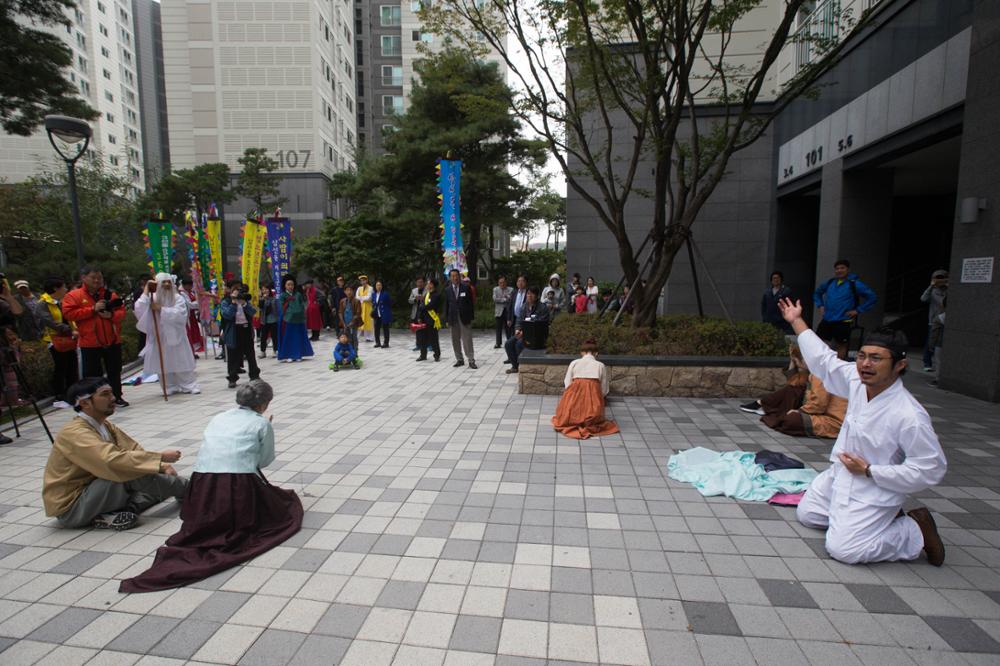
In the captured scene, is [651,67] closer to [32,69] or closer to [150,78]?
[32,69]

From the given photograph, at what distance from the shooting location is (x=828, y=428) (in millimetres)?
5930

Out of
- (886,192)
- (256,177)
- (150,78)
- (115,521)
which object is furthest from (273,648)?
(150,78)

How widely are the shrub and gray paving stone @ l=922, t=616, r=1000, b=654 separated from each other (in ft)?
17.8

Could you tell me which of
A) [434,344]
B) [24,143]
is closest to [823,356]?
[434,344]

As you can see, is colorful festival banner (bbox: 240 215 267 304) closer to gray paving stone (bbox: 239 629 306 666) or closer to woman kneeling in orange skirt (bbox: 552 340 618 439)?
woman kneeling in orange skirt (bbox: 552 340 618 439)

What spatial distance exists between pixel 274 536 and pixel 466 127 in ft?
53.5

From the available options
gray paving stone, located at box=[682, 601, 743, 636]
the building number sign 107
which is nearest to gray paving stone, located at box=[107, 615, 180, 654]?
gray paving stone, located at box=[682, 601, 743, 636]

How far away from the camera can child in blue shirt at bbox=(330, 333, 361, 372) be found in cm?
1064

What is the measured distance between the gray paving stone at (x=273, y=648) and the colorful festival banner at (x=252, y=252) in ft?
38.1

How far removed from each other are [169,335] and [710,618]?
8547 mm

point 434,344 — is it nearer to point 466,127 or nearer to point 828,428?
point 828,428

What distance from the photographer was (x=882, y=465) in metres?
3.31

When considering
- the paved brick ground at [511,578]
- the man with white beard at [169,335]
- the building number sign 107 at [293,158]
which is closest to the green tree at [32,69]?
the man with white beard at [169,335]

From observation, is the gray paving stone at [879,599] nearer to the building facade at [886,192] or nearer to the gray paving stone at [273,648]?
the gray paving stone at [273,648]
